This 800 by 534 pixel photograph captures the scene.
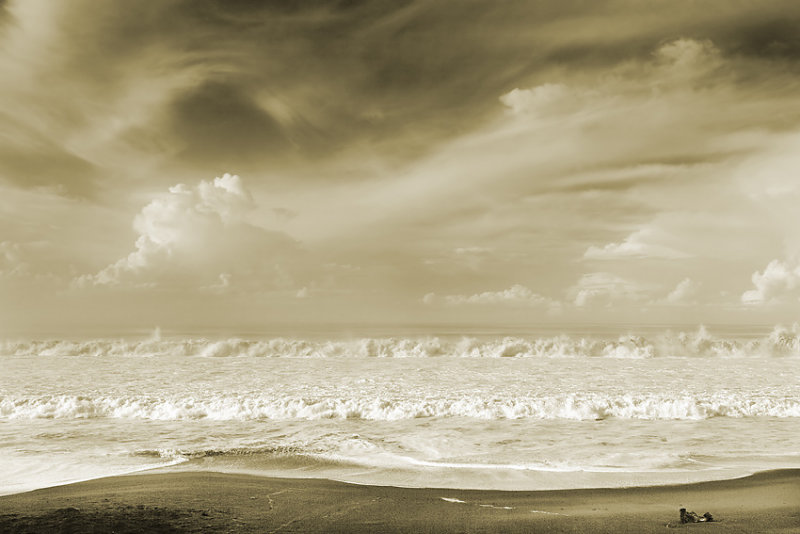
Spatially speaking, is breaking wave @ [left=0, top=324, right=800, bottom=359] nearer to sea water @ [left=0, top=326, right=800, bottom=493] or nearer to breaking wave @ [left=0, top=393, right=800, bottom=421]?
sea water @ [left=0, top=326, right=800, bottom=493]

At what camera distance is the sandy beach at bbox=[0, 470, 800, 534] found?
21.0ft

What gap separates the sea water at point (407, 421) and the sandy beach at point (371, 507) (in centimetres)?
60

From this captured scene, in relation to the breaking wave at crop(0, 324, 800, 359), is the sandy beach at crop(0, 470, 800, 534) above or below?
below

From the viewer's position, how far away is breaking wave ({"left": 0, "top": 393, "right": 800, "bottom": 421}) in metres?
13.8

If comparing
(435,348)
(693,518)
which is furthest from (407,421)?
(435,348)

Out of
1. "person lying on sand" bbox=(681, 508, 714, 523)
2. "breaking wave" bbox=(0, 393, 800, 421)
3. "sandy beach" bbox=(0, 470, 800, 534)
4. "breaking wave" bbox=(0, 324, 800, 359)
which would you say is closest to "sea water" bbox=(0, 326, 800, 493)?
"breaking wave" bbox=(0, 393, 800, 421)

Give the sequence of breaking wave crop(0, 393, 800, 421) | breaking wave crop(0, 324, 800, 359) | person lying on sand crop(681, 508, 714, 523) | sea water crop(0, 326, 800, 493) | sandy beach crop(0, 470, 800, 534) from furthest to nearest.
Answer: breaking wave crop(0, 324, 800, 359) → breaking wave crop(0, 393, 800, 421) → sea water crop(0, 326, 800, 493) → person lying on sand crop(681, 508, 714, 523) → sandy beach crop(0, 470, 800, 534)

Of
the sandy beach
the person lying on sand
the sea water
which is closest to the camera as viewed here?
the sandy beach

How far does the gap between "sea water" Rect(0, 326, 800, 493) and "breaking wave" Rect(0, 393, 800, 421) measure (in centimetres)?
5

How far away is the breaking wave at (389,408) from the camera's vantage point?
1384 centimetres

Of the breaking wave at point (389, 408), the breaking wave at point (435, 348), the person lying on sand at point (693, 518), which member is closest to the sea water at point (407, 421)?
the breaking wave at point (389, 408)

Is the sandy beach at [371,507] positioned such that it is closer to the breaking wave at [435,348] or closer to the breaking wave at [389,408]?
the breaking wave at [389,408]

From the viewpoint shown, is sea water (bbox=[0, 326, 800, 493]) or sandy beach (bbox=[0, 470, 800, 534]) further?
sea water (bbox=[0, 326, 800, 493])

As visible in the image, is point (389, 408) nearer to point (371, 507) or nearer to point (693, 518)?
point (371, 507)
